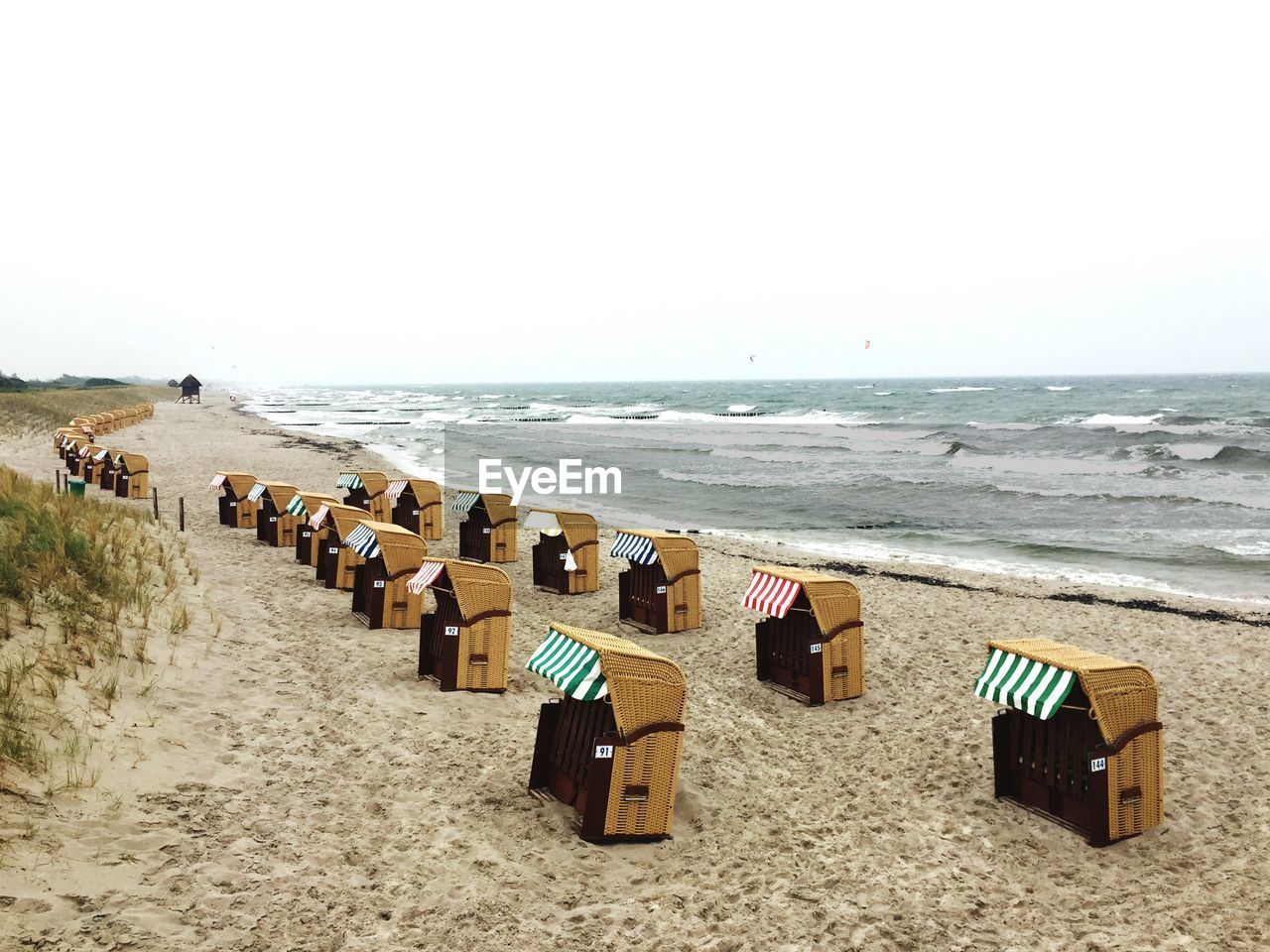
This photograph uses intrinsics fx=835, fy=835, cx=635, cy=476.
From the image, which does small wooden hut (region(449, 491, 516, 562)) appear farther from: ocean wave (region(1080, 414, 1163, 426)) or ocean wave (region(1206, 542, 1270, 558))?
ocean wave (region(1080, 414, 1163, 426))

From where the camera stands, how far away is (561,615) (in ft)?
43.4

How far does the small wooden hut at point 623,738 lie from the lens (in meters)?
6.17

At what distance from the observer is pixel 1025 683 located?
22.2 ft

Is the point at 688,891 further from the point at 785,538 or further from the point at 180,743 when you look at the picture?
the point at 785,538

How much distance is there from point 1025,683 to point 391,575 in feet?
25.7

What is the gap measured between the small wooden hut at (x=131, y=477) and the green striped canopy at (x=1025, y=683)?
22016 millimetres

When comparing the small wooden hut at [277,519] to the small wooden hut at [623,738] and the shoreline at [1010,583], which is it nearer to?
the shoreline at [1010,583]

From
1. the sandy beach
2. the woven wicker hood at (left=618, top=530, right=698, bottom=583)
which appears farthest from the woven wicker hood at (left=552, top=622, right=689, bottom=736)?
the woven wicker hood at (left=618, top=530, right=698, bottom=583)

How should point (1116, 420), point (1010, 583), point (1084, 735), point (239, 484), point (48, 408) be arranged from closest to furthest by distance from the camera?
1. point (1084, 735)
2. point (1010, 583)
3. point (239, 484)
4. point (48, 408)
5. point (1116, 420)

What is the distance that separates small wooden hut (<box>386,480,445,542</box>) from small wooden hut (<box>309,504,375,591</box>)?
5115 millimetres

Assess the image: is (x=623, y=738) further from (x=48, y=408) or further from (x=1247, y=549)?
(x=48, y=408)

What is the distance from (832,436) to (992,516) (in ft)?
100

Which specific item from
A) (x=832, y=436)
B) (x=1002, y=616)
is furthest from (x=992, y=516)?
(x=832, y=436)

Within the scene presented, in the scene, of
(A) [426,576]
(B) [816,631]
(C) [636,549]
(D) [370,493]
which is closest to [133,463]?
(D) [370,493]
